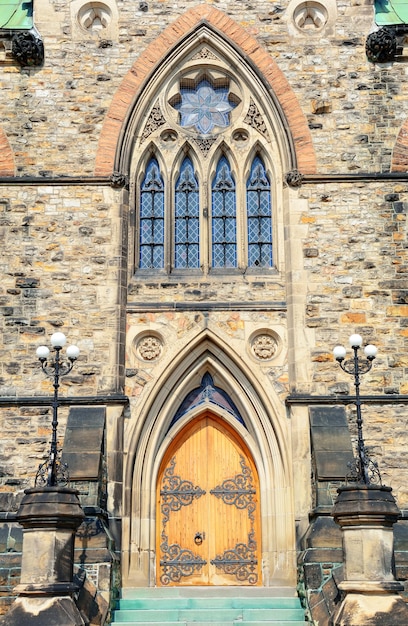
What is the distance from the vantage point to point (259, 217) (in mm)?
15055

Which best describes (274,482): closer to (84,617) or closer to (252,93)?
(84,617)

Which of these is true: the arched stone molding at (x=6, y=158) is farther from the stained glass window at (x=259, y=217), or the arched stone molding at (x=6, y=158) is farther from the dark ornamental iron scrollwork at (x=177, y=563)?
the dark ornamental iron scrollwork at (x=177, y=563)

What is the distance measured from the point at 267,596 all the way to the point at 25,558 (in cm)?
400

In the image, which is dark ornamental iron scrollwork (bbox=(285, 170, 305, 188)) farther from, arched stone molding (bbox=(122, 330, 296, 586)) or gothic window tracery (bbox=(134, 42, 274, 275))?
arched stone molding (bbox=(122, 330, 296, 586))

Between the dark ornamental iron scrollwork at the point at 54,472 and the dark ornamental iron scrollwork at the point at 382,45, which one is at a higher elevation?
the dark ornamental iron scrollwork at the point at 382,45

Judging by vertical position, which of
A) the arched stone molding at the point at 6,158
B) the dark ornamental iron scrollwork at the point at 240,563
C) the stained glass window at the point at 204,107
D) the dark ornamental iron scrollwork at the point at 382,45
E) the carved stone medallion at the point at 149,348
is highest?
the dark ornamental iron scrollwork at the point at 382,45

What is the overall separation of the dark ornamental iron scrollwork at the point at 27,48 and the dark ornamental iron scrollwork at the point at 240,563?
29.8 feet

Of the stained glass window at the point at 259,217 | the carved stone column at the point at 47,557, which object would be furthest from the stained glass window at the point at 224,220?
the carved stone column at the point at 47,557

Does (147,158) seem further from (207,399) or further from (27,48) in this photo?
(207,399)

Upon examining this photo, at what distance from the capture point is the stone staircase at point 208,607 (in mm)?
11445

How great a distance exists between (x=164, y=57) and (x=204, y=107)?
1.14m

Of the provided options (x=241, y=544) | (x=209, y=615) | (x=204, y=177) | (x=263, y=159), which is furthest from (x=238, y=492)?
(x=263, y=159)

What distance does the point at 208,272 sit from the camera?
580 inches

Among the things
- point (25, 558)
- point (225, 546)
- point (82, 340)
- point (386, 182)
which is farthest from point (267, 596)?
point (386, 182)
